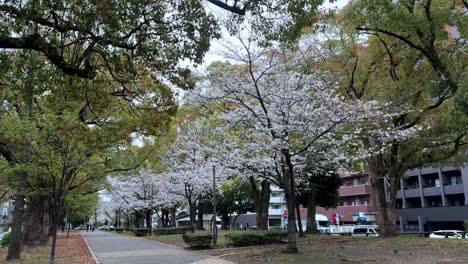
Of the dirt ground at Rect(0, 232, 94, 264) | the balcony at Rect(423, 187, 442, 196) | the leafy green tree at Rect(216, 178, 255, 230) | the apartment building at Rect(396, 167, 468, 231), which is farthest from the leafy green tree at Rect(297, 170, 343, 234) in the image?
the balcony at Rect(423, 187, 442, 196)

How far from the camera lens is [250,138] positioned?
17.4 metres

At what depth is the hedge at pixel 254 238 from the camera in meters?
19.9

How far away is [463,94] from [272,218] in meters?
68.5

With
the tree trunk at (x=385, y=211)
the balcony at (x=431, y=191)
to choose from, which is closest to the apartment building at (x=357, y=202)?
the balcony at (x=431, y=191)

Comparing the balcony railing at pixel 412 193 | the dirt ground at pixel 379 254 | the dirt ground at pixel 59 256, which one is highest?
the balcony railing at pixel 412 193

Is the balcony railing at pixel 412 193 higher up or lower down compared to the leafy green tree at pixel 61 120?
lower down

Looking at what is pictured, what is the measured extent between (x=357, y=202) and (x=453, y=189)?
63.6 ft

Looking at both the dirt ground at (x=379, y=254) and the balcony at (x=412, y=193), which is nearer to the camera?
the dirt ground at (x=379, y=254)

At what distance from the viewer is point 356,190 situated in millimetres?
64688

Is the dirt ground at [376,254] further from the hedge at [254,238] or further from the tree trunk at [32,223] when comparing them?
the tree trunk at [32,223]

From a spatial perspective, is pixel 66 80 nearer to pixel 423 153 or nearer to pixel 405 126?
pixel 405 126

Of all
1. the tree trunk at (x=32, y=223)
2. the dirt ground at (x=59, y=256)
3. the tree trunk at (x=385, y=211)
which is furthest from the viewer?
the tree trunk at (x=32, y=223)

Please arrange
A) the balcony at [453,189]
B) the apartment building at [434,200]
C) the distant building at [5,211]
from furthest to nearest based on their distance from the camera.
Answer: the distant building at [5,211], the balcony at [453,189], the apartment building at [434,200]

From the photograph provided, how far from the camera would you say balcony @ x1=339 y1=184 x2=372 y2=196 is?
62.7 metres
